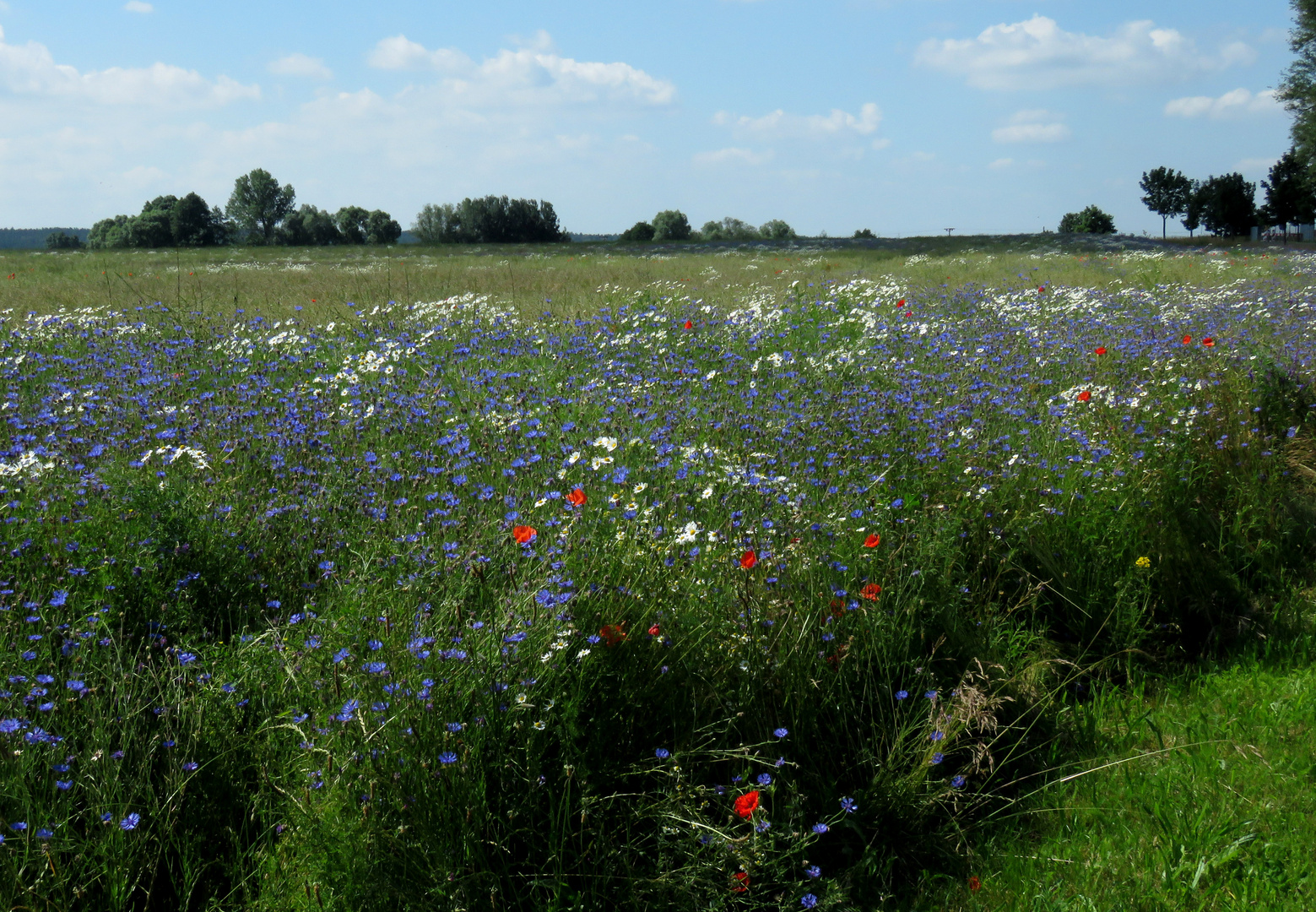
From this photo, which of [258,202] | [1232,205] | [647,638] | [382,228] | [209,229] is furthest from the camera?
[258,202]

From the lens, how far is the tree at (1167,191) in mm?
72963

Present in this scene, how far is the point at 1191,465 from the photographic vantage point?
545 cm

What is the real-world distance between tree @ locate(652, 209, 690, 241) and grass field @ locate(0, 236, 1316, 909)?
222 ft

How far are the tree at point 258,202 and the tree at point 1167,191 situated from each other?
76787 mm

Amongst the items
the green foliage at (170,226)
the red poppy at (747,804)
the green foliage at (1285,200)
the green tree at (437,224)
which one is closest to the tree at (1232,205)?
the green foliage at (1285,200)

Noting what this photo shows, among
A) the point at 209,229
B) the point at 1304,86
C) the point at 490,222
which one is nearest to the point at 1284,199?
the point at 1304,86

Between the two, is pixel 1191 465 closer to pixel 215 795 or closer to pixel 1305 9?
pixel 215 795

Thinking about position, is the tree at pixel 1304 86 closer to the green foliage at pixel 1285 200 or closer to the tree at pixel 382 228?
the green foliage at pixel 1285 200

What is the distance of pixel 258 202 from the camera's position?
8650cm

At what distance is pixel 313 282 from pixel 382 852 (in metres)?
13.9

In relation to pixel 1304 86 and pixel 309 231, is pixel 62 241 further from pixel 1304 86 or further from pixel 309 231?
pixel 1304 86

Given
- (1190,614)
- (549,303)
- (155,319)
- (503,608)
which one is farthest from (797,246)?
(503,608)

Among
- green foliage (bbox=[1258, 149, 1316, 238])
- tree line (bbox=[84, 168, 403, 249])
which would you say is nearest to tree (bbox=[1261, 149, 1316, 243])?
green foliage (bbox=[1258, 149, 1316, 238])

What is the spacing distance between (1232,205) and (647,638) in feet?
246
